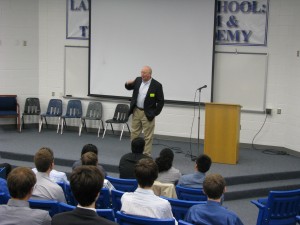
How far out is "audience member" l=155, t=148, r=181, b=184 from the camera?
5414 mm

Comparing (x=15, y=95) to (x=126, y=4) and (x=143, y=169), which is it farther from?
(x=143, y=169)

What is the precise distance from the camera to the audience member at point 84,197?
2766 mm

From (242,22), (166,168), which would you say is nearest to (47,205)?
(166,168)

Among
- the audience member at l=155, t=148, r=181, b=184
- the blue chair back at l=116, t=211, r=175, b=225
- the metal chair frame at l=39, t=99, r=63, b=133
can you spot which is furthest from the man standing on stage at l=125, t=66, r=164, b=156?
the blue chair back at l=116, t=211, r=175, b=225

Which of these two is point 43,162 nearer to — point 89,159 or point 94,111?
point 89,159

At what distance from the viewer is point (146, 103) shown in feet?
26.3

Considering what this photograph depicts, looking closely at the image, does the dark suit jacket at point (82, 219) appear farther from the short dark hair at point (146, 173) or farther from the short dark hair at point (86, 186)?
the short dark hair at point (146, 173)

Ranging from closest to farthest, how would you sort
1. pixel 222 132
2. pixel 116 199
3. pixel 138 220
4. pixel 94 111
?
1. pixel 138 220
2. pixel 116 199
3. pixel 222 132
4. pixel 94 111

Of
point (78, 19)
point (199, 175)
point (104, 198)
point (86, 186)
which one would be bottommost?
point (104, 198)

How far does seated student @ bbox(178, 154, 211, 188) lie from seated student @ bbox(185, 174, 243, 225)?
1.44m

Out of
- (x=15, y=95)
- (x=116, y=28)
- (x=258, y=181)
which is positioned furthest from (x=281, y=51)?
(x=15, y=95)

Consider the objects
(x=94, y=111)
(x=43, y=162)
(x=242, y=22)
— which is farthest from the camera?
(x=94, y=111)

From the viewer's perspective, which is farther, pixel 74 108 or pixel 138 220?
pixel 74 108

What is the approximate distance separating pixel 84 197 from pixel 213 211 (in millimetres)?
1161
